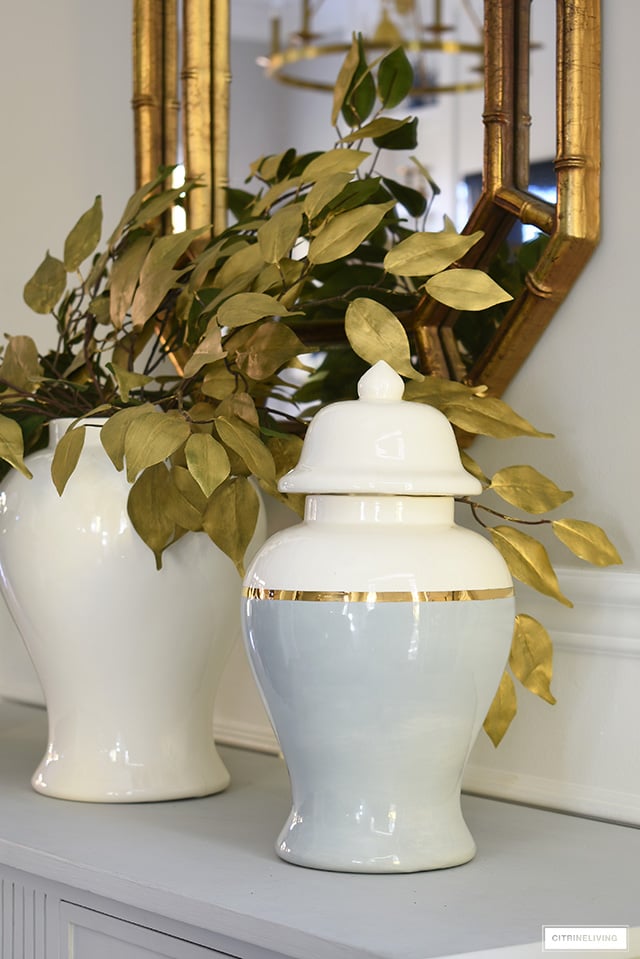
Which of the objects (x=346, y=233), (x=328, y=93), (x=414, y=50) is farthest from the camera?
(x=414, y=50)

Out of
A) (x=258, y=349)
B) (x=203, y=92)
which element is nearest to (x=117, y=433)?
(x=258, y=349)

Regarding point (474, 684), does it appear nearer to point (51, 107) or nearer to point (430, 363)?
point (430, 363)

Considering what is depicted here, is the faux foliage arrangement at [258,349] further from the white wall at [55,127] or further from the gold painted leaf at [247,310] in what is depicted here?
the white wall at [55,127]

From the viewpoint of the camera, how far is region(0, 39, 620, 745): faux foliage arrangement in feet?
2.37

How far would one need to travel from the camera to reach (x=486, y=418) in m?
0.78

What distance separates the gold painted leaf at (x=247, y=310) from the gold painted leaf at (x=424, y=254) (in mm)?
77

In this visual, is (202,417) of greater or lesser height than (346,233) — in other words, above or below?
below

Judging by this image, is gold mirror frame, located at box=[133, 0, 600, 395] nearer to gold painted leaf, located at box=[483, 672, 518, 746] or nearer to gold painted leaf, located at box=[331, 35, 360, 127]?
gold painted leaf, located at box=[331, 35, 360, 127]

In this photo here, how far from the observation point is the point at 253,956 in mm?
599

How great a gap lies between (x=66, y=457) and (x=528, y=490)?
0.31 m

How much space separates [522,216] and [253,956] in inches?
21.8

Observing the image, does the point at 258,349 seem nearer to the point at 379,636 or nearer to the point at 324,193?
the point at 324,193

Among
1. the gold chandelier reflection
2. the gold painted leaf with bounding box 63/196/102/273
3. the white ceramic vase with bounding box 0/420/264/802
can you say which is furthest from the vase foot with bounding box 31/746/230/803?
the gold chandelier reflection

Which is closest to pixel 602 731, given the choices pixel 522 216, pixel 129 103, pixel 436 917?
pixel 436 917
